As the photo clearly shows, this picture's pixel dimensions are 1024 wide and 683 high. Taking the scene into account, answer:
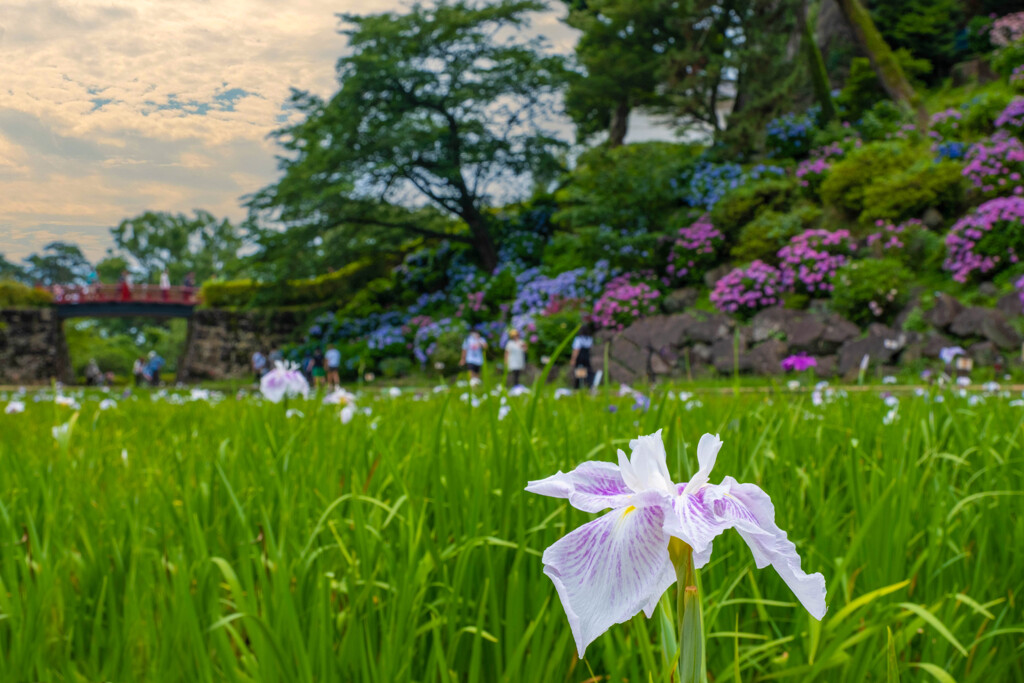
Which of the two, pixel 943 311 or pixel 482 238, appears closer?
pixel 943 311

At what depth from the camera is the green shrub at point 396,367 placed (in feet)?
49.1

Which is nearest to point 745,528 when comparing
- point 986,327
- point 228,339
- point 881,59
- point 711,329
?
point 986,327

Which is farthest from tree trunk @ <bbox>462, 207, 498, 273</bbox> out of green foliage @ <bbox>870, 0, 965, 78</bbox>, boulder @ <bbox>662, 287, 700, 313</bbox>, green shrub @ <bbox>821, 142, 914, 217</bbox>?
green foliage @ <bbox>870, 0, 965, 78</bbox>

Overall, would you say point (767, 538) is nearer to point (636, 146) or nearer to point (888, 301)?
point (888, 301)

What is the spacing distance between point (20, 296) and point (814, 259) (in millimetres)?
23196

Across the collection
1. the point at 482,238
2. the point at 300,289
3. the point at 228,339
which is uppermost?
the point at 482,238

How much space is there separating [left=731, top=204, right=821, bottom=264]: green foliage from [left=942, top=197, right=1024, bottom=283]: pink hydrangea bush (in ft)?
7.88

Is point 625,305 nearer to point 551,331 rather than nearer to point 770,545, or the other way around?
point 551,331

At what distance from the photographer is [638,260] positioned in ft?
43.4

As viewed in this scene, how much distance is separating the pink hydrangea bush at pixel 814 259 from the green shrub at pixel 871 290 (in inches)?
12.5

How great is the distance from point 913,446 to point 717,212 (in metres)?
11.8

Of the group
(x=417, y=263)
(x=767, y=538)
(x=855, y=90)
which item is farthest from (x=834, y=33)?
(x=767, y=538)

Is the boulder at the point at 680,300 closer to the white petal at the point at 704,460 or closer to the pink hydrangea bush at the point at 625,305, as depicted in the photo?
the pink hydrangea bush at the point at 625,305

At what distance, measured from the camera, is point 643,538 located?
0.44 m
